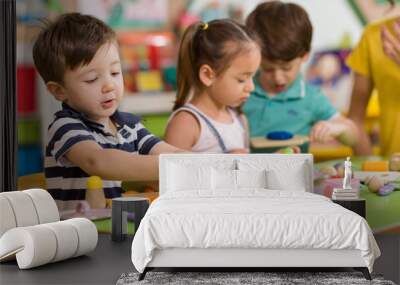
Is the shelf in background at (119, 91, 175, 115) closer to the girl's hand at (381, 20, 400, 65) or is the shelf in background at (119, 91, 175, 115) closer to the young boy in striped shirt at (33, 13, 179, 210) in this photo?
the young boy in striped shirt at (33, 13, 179, 210)

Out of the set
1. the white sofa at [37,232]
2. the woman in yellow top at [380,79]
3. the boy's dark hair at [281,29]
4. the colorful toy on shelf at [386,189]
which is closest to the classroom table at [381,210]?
the colorful toy on shelf at [386,189]

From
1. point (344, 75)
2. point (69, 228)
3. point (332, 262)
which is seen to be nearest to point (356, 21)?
point (344, 75)

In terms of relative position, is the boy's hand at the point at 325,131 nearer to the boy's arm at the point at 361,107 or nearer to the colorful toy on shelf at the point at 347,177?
the boy's arm at the point at 361,107

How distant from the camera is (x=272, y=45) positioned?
7289mm

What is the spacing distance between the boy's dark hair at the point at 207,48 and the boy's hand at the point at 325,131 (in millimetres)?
1000

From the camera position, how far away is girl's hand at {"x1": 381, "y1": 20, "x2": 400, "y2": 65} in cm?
733

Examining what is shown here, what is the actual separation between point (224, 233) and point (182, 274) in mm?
502

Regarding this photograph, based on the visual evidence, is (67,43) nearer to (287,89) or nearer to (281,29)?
(281,29)

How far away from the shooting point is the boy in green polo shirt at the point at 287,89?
7305mm

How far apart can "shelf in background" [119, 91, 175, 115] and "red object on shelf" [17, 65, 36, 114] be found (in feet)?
2.83

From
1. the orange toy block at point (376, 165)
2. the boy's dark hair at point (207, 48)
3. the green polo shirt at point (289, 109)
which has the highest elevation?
the boy's dark hair at point (207, 48)

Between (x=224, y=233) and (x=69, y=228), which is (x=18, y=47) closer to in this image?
(x=69, y=228)

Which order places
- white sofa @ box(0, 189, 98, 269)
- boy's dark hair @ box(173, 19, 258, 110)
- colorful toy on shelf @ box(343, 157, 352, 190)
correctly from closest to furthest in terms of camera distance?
1. white sofa @ box(0, 189, 98, 269)
2. colorful toy on shelf @ box(343, 157, 352, 190)
3. boy's dark hair @ box(173, 19, 258, 110)

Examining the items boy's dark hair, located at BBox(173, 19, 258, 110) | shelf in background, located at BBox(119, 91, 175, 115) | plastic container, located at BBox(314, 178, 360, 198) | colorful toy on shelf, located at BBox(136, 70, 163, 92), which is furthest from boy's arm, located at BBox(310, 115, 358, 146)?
colorful toy on shelf, located at BBox(136, 70, 163, 92)
